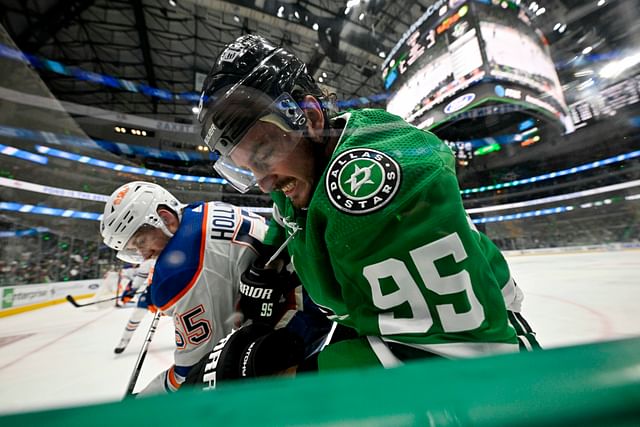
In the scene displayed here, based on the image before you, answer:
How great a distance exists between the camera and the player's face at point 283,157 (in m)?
0.66

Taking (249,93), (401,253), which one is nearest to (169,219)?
(249,93)

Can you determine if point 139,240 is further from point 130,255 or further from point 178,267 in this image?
point 178,267

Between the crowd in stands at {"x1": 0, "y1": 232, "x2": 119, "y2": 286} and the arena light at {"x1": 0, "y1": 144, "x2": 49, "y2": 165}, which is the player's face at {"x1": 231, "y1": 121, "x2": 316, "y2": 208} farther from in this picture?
the crowd in stands at {"x1": 0, "y1": 232, "x2": 119, "y2": 286}

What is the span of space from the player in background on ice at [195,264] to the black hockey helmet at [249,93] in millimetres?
527

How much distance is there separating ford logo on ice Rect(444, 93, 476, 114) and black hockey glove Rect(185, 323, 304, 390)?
57.5 inches

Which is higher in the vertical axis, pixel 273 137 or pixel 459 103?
pixel 459 103

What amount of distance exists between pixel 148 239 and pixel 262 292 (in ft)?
2.07

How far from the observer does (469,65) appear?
159 cm

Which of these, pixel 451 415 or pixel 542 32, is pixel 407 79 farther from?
pixel 451 415

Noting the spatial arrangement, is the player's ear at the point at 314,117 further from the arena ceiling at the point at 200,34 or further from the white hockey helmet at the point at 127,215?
the white hockey helmet at the point at 127,215

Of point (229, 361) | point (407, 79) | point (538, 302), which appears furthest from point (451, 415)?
point (538, 302)

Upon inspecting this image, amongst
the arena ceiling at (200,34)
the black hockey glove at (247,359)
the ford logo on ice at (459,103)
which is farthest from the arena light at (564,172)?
the black hockey glove at (247,359)

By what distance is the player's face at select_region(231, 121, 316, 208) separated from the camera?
2.17 feet

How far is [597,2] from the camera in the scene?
3.06 ft
